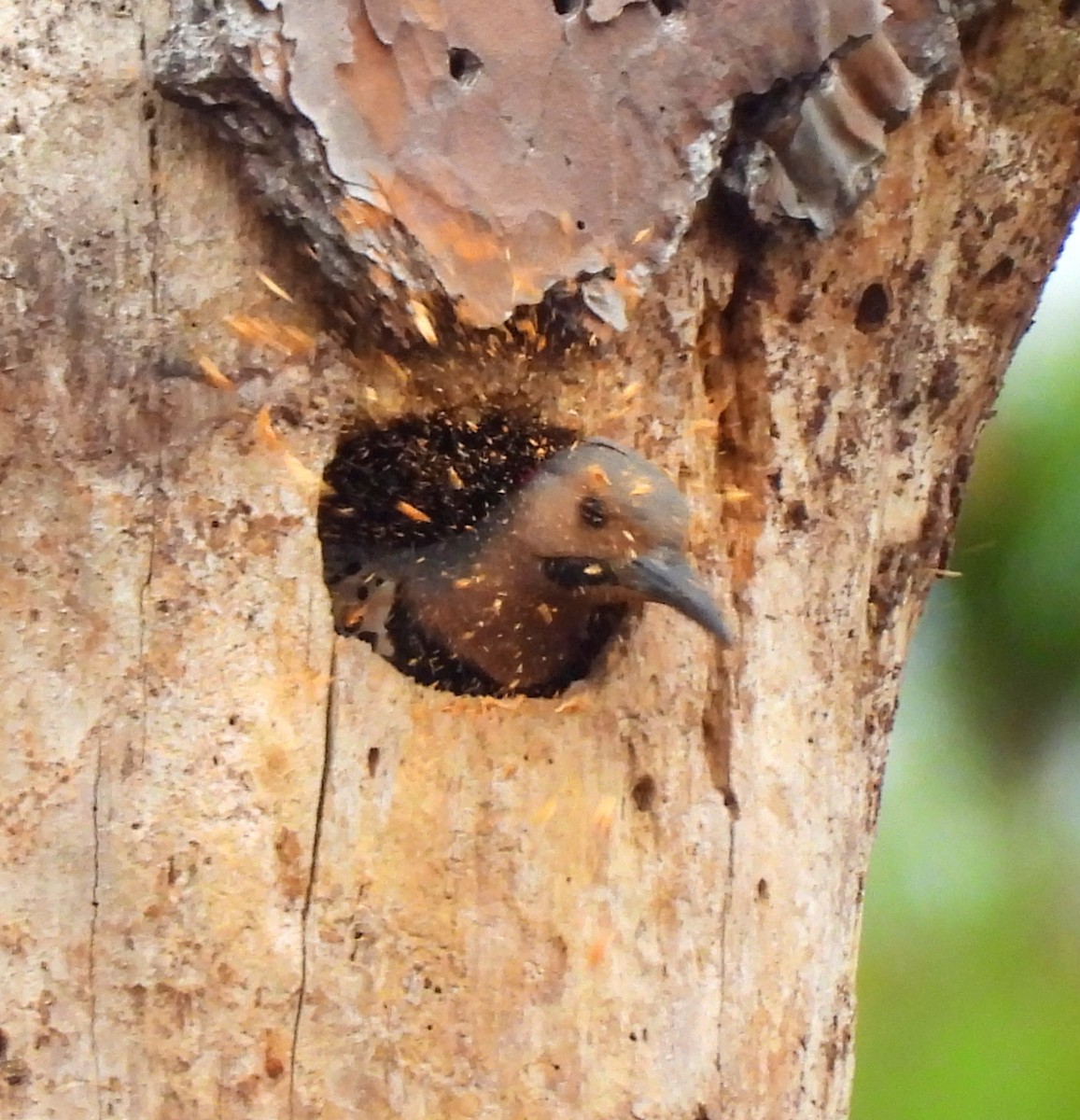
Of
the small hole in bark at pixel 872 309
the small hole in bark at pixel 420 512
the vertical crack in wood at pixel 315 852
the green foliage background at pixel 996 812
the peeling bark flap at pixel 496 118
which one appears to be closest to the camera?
the peeling bark flap at pixel 496 118

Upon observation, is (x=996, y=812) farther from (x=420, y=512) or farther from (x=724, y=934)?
(x=420, y=512)

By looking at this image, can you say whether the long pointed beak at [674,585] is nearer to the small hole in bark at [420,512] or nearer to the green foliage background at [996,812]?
the small hole in bark at [420,512]

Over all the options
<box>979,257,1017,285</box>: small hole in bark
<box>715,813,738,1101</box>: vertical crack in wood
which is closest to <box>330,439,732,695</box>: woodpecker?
<box>715,813,738,1101</box>: vertical crack in wood

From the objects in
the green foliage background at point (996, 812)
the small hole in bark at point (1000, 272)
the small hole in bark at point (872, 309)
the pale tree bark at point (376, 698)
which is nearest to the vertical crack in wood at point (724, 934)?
the pale tree bark at point (376, 698)

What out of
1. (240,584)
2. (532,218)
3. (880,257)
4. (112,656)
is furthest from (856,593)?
(112,656)

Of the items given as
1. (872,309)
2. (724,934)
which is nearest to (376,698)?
(724,934)

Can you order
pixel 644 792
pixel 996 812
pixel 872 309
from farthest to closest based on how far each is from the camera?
pixel 996 812
pixel 872 309
pixel 644 792
